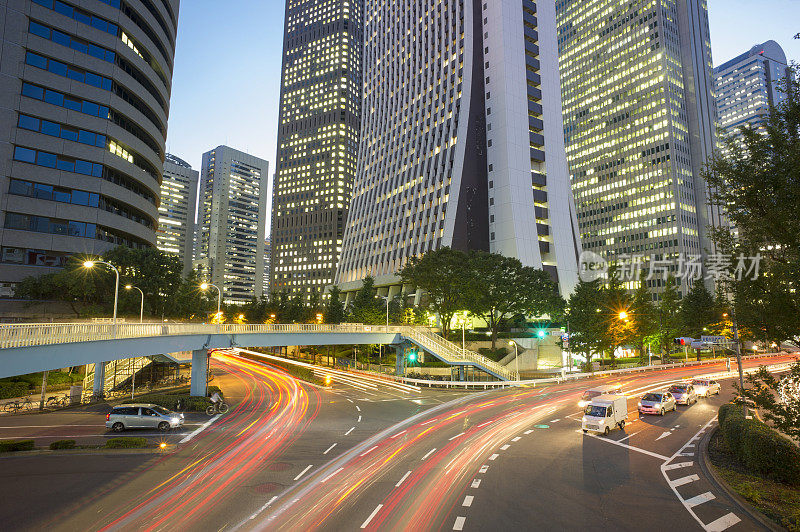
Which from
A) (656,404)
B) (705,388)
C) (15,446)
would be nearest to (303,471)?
(15,446)

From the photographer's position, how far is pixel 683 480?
706 inches

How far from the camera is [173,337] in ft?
109

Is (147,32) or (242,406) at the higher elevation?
(147,32)

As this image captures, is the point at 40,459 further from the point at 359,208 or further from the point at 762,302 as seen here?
the point at 359,208

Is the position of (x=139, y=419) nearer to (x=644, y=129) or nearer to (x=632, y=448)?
(x=632, y=448)

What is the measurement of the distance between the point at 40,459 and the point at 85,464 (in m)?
2.93

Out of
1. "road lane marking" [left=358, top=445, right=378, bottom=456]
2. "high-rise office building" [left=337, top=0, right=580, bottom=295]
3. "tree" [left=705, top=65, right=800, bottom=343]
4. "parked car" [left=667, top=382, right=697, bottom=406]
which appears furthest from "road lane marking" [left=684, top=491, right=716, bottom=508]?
"high-rise office building" [left=337, top=0, right=580, bottom=295]

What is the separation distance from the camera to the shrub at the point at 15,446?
886 inches

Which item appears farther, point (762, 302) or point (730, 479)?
point (730, 479)

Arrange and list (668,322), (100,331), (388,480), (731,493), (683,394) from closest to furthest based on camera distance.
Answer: (731,493) → (388,480) → (100,331) → (683,394) → (668,322)

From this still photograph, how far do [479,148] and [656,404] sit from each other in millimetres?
73532

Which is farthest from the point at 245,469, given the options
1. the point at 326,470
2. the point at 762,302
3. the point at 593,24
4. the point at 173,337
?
the point at 593,24

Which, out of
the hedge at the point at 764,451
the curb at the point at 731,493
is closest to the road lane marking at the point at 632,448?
the curb at the point at 731,493

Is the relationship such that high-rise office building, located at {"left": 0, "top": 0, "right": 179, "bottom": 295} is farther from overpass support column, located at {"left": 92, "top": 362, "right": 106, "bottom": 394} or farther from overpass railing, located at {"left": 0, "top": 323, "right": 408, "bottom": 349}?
overpass railing, located at {"left": 0, "top": 323, "right": 408, "bottom": 349}
